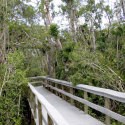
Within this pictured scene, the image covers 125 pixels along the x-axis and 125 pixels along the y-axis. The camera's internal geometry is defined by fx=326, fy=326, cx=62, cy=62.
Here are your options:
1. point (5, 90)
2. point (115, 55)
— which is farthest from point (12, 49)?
point (115, 55)

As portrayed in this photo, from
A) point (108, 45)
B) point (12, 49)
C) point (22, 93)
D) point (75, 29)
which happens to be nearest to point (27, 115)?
point (22, 93)

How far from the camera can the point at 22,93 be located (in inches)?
645

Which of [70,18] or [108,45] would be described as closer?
[108,45]

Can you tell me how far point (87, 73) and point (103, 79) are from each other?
611mm

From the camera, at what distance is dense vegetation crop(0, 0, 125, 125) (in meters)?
11.1

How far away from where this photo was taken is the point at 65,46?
13406 millimetres

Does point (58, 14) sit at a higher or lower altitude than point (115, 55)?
higher

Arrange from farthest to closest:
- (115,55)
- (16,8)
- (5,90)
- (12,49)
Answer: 1. (16,8)
2. (12,49)
3. (5,90)
4. (115,55)

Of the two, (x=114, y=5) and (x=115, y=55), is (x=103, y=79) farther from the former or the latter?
(x=114, y=5)

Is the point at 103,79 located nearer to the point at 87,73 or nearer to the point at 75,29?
the point at 87,73

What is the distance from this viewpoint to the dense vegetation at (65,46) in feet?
36.5

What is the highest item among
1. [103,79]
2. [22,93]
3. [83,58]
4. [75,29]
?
[75,29]

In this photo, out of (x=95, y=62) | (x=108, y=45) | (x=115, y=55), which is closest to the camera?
(x=95, y=62)

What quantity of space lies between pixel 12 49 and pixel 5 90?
334 centimetres
